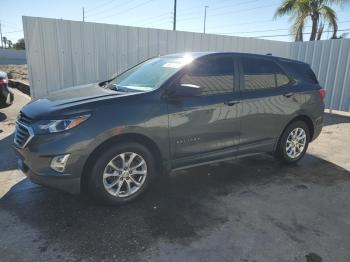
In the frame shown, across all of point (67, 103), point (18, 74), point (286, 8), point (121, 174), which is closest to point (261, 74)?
point (121, 174)

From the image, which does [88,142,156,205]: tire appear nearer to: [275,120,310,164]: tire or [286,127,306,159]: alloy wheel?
[275,120,310,164]: tire

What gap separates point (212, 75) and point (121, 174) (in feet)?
5.67

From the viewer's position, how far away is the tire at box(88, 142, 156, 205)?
127 inches

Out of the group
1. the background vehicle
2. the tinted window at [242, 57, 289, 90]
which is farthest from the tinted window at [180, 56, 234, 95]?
the background vehicle

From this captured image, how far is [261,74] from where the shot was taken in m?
4.44

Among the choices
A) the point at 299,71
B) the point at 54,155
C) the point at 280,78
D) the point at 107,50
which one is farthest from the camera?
the point at 107,50

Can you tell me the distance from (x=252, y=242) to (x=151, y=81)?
218 centimetres

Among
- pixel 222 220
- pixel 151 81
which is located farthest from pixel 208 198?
pixel 151 81

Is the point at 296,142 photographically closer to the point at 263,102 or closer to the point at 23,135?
the point at 263,102

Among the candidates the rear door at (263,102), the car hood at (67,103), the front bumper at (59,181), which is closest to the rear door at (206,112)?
the rear door at (263,102)

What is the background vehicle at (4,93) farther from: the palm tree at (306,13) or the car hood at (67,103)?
the palm tree at (306,13)

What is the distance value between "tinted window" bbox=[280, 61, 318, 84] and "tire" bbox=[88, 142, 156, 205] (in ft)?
8.92

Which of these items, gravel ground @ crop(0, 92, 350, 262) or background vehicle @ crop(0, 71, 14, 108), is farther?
background vehicle @ crop(0, 71, 14, 108)

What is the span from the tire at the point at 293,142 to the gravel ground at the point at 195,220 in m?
0.38
